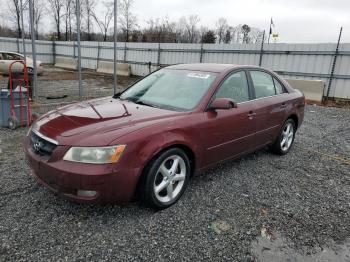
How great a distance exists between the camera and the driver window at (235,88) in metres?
3.85

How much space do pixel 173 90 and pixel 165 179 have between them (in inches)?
49.1

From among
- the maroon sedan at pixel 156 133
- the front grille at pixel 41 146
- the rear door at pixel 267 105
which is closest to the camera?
the maroon sedan at pixel 156 133

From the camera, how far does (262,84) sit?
469 cm

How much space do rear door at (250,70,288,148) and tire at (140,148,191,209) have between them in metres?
1.56

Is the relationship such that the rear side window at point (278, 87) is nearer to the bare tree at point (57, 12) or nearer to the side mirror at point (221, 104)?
the side mirror at point (221, 104)

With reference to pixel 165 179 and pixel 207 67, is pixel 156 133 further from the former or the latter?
pixel 207 67

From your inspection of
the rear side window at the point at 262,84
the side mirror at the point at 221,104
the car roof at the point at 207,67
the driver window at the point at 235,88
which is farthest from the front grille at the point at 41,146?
the rear side window at the point at 262,84

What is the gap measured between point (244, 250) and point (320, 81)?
34.5 feet

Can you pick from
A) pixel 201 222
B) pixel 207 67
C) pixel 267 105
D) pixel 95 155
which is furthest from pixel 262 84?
pixel 95 155

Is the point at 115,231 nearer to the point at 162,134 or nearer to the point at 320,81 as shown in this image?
the point at 162,134

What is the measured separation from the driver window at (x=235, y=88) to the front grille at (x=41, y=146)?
6.58 feet

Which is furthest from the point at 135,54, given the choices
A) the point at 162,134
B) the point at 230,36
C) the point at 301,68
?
the point at 230,36

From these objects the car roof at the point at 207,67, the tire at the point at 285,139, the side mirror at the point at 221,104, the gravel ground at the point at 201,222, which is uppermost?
the car roof at the point at 207,67

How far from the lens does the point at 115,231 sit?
2844 millimetres
